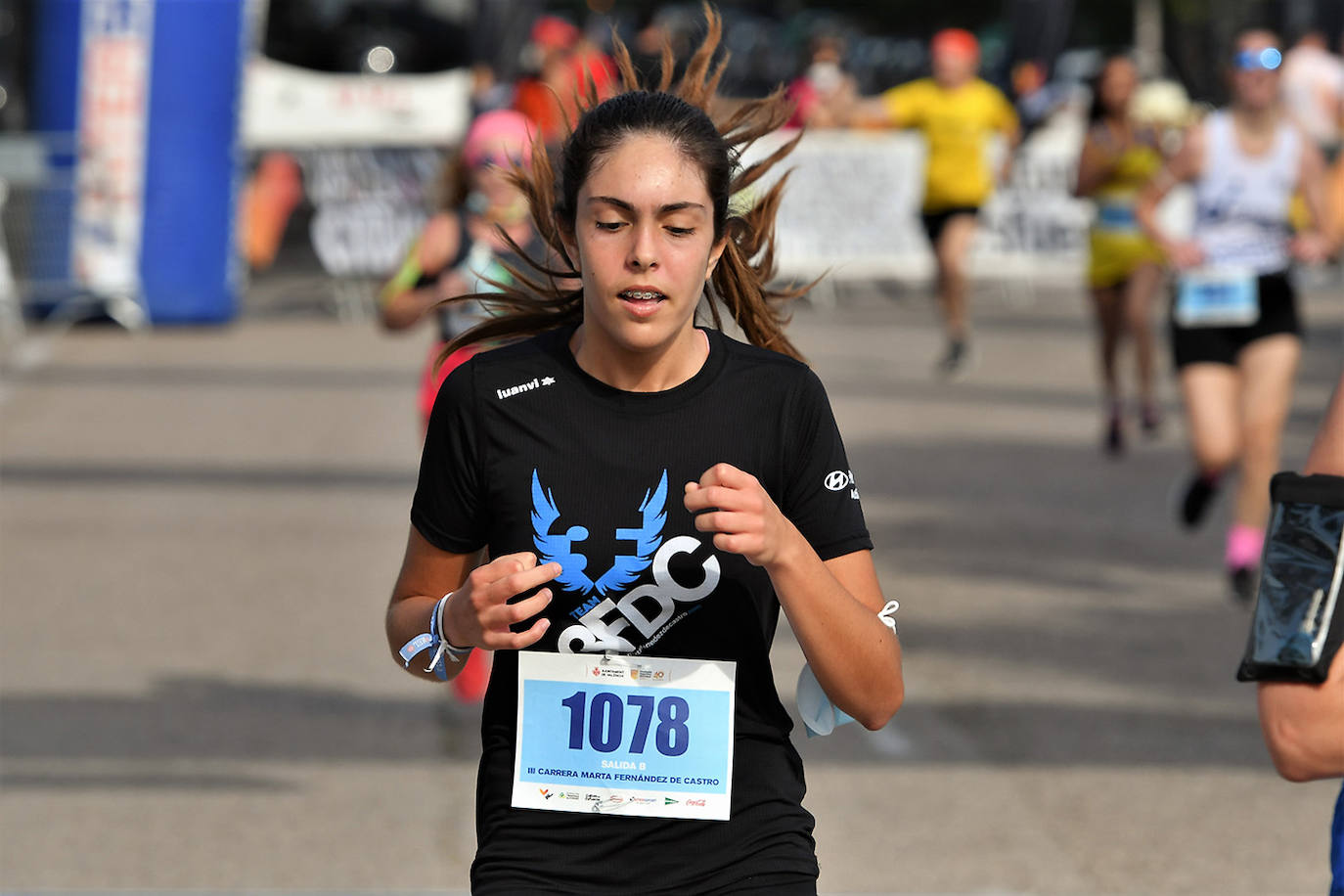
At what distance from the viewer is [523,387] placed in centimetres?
307

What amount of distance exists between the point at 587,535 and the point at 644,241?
1.28 feet

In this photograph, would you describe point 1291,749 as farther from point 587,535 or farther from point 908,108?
point 908,108

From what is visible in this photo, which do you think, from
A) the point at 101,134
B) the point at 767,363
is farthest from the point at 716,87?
the point at 101,134

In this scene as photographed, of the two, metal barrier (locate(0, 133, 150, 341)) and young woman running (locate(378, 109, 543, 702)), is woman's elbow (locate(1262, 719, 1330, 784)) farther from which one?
metal barrier (locate(0, 133, 150, 341))

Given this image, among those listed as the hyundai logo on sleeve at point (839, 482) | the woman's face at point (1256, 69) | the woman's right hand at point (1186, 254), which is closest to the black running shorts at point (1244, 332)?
the woman's right hand at point (1186, 254)

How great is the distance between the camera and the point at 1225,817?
5.91 meters

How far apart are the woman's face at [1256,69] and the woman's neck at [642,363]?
19.1ft

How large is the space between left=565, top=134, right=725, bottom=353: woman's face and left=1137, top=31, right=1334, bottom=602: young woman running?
5.69 meters

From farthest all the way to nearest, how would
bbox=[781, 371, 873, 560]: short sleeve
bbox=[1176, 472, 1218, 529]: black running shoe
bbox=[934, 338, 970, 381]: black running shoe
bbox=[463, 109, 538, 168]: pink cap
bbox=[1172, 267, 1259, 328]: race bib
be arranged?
1. bbox=[934, 338, 970, 381]: black running shoe
2. bbox=[1176, 472, 1218, 529]: black running shoe
3. bbox=[1172, 267, 1259, 328]: race bib
4. bbox=[463, 109, 538, 168]: pink cap
5. bbox=[781, 371, 873, 560]: short sleeve

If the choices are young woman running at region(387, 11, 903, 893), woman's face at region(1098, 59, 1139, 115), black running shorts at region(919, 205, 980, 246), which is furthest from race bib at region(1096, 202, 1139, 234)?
young woman running at region(387, 11, 903, 893)

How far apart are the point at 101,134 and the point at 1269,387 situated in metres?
11.4

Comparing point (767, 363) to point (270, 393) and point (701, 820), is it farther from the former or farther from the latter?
point (270, 393)

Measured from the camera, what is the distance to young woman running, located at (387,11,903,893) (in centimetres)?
297

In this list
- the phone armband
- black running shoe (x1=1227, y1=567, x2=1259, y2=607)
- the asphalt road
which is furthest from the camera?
black running shoe (x1=1227, y1=567, x2=1259, y2=607)
